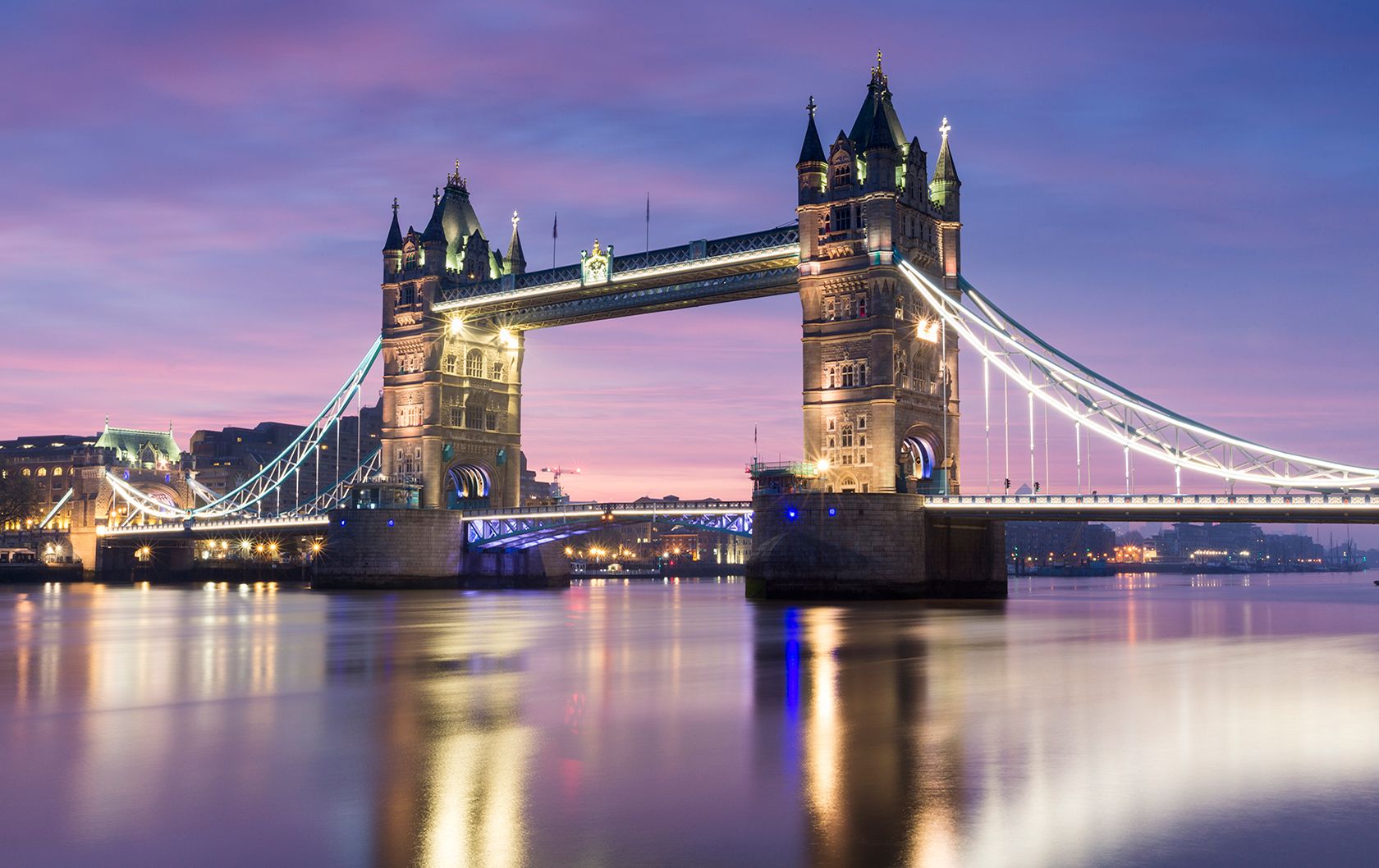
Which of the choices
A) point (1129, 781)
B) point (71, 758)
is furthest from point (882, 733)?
point (71, 758)

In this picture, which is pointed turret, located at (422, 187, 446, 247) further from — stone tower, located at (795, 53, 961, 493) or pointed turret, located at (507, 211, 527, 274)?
stone tower, located at (795, 53, 961, 493)

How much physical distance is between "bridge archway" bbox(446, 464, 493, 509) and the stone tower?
31.5 m

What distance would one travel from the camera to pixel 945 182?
69.0m

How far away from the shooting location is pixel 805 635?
37.8 m

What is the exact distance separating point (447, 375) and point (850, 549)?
3721 centimetres

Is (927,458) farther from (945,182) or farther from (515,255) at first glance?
(515,255)

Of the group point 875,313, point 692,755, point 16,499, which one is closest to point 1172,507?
point 875,313

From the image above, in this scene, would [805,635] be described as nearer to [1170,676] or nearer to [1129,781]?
[1170,676]

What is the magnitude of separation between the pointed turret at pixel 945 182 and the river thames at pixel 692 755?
37.7 m

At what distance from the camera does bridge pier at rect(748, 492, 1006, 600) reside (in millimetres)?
59250

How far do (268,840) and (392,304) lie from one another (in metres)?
81.7

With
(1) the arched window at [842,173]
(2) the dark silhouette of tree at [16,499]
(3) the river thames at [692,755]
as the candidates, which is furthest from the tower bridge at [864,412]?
(2) the dark silhouette of tree at [16,499]

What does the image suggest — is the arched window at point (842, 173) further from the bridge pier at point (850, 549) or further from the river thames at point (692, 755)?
the river thames at point (692, 755)

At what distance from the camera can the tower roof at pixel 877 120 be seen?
6462 centimetres
